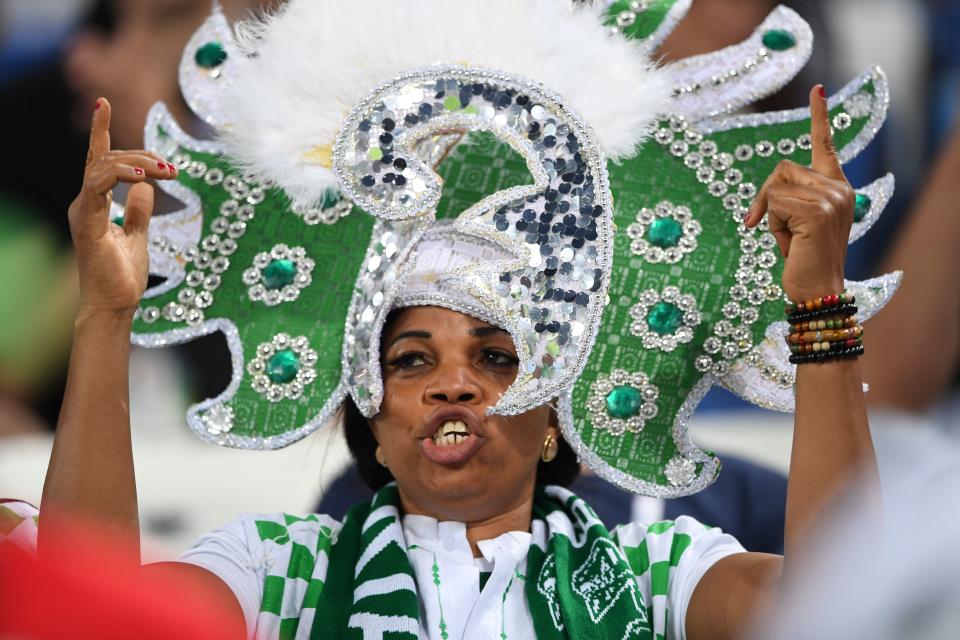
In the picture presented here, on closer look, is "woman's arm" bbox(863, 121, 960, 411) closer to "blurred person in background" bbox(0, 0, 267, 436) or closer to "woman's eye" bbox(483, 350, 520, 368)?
"woman's eye" bbox(483, 350, 520, 368)

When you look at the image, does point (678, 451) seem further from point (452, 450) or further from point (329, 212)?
point (329, 212)

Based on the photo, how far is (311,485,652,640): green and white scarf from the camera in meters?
2.13

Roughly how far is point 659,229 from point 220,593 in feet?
3.30

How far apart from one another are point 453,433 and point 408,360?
0.55ft

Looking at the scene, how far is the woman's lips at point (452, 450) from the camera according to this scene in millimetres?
2205

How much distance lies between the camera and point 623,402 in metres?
2.39

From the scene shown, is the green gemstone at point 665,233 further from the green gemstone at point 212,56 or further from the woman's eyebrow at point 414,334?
the green gemstone at point 212,56

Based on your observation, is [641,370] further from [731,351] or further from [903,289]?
[903,289]

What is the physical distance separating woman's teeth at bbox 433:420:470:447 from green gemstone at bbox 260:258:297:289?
0.42 meters

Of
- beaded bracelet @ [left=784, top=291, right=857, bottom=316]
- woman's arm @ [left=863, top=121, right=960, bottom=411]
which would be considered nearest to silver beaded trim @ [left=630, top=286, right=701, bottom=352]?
beaded bracelet @ [left=784, top=291, right=857, bottom=316]

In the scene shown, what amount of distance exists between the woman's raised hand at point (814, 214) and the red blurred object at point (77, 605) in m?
1.43

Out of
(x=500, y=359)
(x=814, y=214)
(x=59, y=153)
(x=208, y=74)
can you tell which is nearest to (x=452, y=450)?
(x=500, y=359)

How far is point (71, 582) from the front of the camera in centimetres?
69

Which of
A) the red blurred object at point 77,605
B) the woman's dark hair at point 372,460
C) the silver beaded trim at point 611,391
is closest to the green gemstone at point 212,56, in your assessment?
the woman's dark hair at point 372,460
